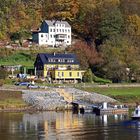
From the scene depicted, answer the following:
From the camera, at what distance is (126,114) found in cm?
6450

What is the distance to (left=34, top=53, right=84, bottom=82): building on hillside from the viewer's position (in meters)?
87.3

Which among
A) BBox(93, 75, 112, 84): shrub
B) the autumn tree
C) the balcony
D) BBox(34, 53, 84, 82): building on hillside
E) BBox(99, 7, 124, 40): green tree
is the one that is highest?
BBox(99, 7, 124, 40): green tree

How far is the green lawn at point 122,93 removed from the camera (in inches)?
2948

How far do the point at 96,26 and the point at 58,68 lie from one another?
22.9 meters

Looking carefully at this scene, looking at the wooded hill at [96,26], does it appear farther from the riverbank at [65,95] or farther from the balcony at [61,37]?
the riverbank at [65,95]

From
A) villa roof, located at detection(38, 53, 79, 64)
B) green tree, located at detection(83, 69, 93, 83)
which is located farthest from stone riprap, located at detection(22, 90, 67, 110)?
villa roof, located at detection(38, 53, 79, 64)

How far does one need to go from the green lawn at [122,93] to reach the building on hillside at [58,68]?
979 centimetres

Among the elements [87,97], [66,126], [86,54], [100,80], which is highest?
[86,54]

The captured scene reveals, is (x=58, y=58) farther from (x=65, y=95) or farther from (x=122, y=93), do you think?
(x=65, y=95)

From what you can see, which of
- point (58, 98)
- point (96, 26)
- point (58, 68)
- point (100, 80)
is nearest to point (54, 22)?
point (96, 26)

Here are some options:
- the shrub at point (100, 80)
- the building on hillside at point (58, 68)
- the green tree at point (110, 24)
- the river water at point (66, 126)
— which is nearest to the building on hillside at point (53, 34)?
the green tree at point (110, 24)

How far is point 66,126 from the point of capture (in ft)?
174

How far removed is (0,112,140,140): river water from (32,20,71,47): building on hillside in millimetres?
43449

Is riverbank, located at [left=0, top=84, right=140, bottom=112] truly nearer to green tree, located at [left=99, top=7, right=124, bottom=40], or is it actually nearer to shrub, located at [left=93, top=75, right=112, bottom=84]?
shrub, located at [left=93, top=75, right=112, bottom=84]
